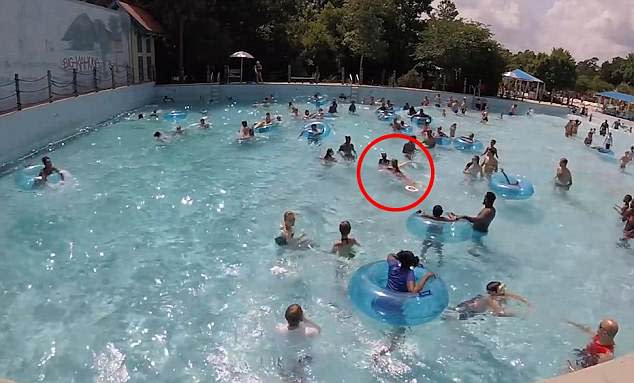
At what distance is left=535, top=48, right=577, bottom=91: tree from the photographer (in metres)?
31.4

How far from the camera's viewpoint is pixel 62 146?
1394cm

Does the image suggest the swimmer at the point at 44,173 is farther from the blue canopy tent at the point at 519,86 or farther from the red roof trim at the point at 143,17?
the blue canopy tent at the point at 519,86

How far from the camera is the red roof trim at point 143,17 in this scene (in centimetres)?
2169

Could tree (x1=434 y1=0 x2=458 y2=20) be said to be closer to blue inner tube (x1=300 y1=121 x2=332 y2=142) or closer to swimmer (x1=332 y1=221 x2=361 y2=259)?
blue inner tube (x1=300 y1=121 x2=332 y2=142)

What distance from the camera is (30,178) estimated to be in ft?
34.4

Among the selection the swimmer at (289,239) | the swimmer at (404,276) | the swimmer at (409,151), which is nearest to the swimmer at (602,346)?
the swimmer at (404,276)

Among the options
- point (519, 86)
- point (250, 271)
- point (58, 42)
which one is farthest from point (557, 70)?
point (250, 271)

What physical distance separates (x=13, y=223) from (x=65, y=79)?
9377mm

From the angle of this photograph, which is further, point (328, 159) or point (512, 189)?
point (328, 159)

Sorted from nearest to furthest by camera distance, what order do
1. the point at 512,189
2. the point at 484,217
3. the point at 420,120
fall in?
1. the point at 484,217
2. the point at 512,189
3. the point at 420,120

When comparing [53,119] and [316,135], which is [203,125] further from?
[53,119]

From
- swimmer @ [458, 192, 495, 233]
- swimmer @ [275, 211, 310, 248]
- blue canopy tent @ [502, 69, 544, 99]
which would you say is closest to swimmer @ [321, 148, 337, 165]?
swimmer @ [275, 211, 310, 248]

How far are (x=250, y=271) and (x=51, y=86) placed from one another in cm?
1149

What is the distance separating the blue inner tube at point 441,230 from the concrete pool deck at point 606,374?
645cm
